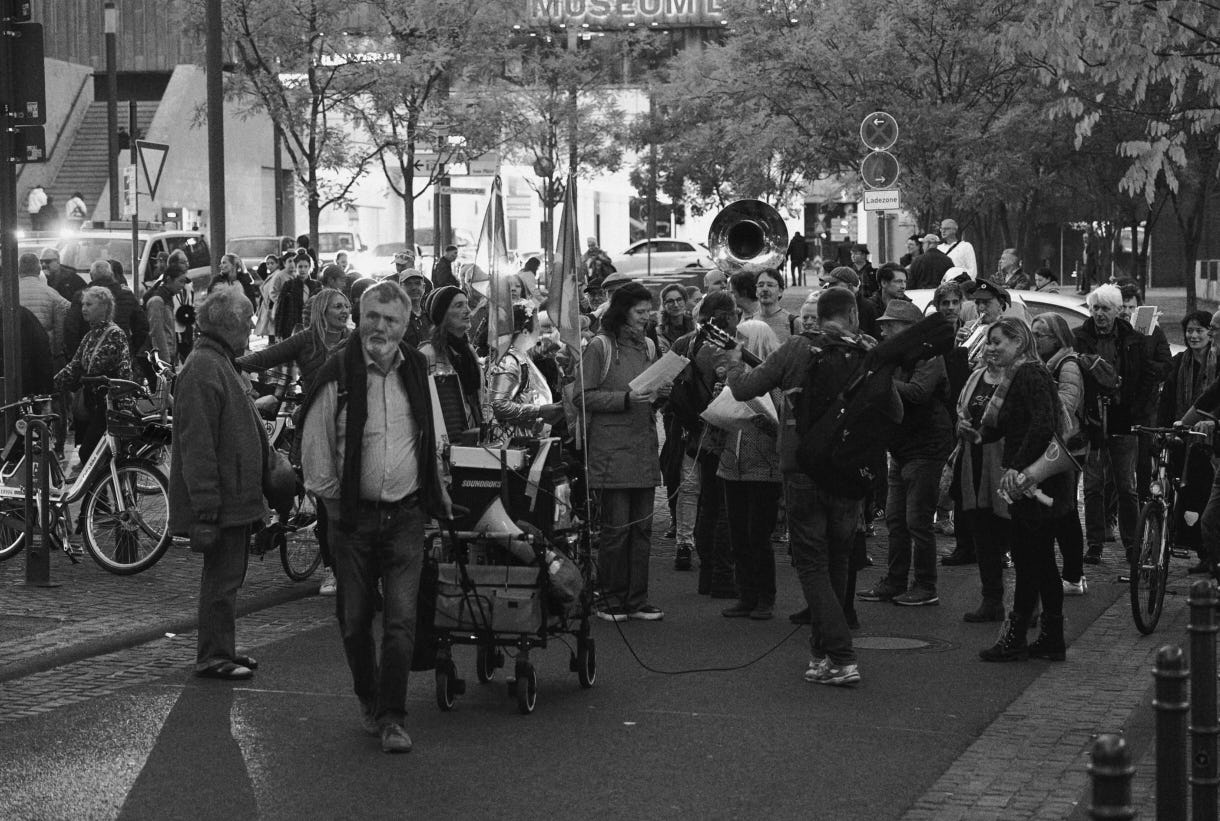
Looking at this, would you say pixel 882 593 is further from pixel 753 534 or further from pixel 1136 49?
pixel 1136 49

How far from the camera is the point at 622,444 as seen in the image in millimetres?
10070

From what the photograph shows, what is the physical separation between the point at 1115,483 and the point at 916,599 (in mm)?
2496

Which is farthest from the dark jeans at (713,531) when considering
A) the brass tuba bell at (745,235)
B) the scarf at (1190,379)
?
the brass tuba bell at (745,235)

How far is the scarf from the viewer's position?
496 inches

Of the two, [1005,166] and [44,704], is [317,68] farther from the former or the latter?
[44,704]

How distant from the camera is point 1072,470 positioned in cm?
925

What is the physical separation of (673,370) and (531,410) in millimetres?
789

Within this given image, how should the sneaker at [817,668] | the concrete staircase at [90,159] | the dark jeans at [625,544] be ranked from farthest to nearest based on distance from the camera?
the concrete staircase at [90,159], the dark jeans at [625,544], the sneaker at [817,668]

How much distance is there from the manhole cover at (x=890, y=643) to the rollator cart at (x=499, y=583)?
177 cm

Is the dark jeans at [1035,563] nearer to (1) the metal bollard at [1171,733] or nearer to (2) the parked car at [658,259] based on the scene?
(1) the metal bollard at [1171,733]

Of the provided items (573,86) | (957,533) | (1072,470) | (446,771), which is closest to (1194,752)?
(446,771)

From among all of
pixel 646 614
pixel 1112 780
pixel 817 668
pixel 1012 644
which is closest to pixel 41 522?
pixel 646 614

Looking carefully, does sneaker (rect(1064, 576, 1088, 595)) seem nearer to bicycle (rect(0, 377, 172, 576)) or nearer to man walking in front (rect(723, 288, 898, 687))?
man walking in front (rect(723, 288, 898, 687))

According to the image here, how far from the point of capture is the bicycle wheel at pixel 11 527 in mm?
11898
